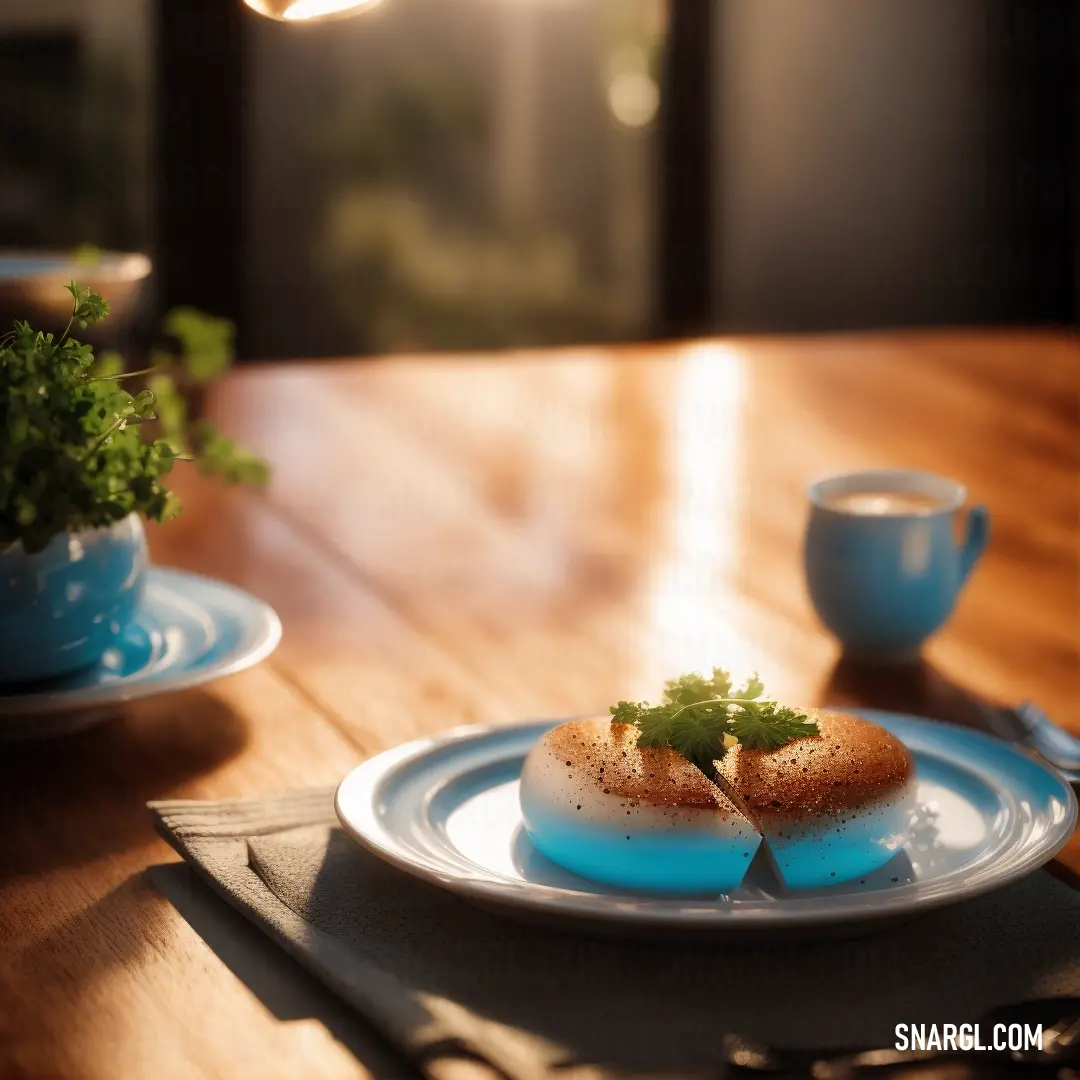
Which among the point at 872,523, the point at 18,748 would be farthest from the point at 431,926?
the point at 872,523

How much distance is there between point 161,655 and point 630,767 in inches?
16.6

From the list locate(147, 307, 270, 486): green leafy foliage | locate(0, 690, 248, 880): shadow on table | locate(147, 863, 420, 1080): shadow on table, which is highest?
locate(147, 307, 270, 486): green leafy foliage

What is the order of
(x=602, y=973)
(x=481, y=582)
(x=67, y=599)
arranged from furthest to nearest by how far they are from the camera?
(x=481, y=582), (x=67, y=599), (x=602, y=973)

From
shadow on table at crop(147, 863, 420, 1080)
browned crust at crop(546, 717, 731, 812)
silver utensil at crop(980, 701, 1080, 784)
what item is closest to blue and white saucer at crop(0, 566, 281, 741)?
shadow on table at crop(147, 863, 420, 1080)

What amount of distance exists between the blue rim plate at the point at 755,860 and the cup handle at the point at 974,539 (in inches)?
11.9

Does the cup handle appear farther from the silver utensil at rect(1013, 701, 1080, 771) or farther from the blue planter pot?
the blue planter pot

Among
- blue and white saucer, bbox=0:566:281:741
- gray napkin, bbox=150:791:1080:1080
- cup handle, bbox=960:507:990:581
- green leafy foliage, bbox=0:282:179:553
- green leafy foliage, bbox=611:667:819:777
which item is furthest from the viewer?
cup handle, bbox=960:507:990:581

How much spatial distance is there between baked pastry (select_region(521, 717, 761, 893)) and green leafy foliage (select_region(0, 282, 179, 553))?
294 millimetres

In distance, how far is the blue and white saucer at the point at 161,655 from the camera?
37.9 inches

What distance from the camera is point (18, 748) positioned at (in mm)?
985

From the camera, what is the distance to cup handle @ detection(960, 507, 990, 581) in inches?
47.7

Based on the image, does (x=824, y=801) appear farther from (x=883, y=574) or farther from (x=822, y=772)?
(x=883, y=574)

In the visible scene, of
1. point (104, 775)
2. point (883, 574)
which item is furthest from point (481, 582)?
point (104, 775)

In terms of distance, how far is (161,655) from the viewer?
1068 mm
